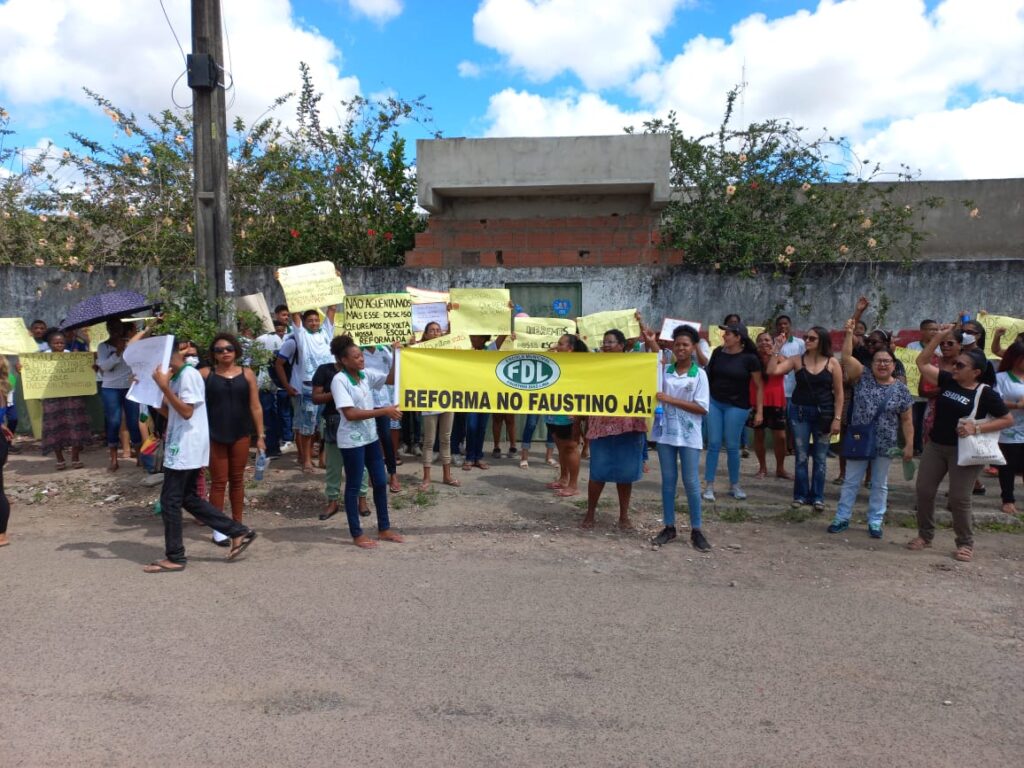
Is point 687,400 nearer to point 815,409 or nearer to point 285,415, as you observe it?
point 815,409

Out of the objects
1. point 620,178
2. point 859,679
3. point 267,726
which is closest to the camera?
point 267,726

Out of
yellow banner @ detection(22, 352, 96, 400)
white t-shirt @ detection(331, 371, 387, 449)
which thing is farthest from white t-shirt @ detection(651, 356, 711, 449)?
yellow banner @ detection(22, 352, 96, 400)

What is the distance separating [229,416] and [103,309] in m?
2.86

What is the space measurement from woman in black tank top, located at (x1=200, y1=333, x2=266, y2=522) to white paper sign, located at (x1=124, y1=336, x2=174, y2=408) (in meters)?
0.35

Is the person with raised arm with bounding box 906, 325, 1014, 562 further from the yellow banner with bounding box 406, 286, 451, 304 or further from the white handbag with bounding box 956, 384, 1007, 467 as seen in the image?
the yellow banner with bounding box 406, 286, 451, 304

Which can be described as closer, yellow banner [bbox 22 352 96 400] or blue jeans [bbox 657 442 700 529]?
blue jeans [bbox 657 442 700 529]

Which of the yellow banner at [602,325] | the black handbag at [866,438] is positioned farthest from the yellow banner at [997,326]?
the yellow banner at [602,325]

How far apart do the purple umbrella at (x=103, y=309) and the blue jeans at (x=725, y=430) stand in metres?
6.17

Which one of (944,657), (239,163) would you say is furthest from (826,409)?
(239,163)

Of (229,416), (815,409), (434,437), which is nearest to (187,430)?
(229,416)

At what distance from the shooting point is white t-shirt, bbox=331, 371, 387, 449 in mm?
5961

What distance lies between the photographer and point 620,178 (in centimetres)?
1109

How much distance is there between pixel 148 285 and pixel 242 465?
6907mm

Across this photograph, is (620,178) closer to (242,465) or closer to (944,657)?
(242,465)
